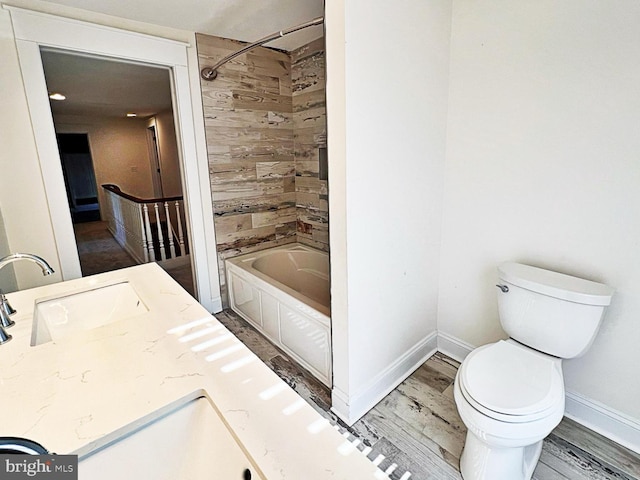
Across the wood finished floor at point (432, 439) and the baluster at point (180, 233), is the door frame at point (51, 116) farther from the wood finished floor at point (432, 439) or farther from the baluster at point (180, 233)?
the baluster at point (180, 233)

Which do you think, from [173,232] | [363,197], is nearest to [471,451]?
[363,197]

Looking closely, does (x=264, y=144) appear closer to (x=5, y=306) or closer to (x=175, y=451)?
(x=5, y=306)

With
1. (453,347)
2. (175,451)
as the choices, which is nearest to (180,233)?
(453,347)

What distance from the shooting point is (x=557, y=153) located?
5.36 ft

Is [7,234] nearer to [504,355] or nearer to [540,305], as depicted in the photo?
[504,355]

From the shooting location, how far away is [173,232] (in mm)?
4301

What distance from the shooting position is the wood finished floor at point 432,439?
1478 millimetres

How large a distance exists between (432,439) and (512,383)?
1.72 ft

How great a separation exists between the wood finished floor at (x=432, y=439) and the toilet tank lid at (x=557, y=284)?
76 cm

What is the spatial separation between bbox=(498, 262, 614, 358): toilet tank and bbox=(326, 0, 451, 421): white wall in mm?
551

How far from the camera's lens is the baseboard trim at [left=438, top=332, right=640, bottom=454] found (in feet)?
5.13

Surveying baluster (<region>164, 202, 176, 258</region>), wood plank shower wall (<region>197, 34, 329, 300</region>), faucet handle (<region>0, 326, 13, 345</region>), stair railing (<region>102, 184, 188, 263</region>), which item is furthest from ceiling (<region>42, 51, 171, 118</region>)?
faucet handle (<region>0, 326, 13, 345</region>)

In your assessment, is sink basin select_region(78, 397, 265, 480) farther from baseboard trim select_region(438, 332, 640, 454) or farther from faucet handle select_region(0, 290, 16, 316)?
baseboard trim select_region(438, 332, 640, 454)

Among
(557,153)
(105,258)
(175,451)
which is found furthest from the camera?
(105,258)
